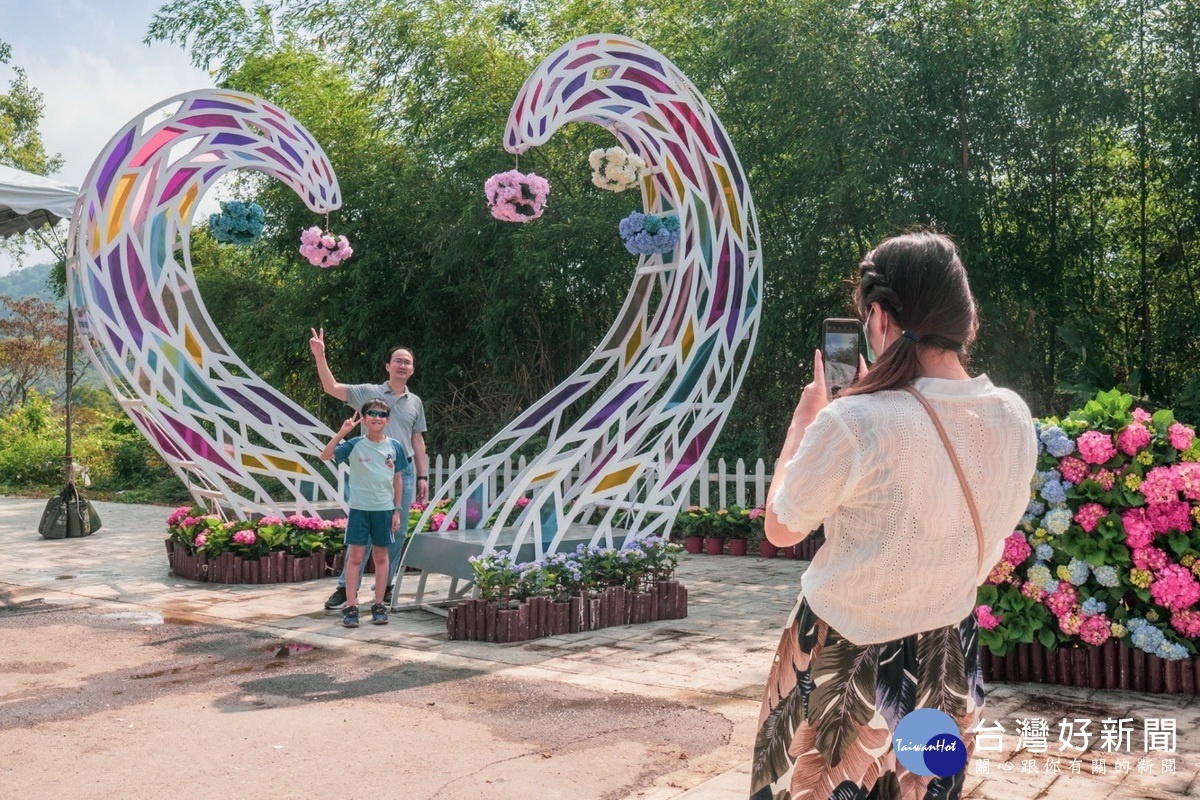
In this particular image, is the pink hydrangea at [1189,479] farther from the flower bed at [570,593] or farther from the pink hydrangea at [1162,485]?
the flower bed at [570,593]

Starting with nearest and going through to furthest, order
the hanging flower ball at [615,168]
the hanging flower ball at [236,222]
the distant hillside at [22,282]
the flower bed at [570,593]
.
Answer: the flower bed at [570,593], the hanging flower ball at [615,168], the hanging flower ball at [236,222], the distant hillside at [22,282]

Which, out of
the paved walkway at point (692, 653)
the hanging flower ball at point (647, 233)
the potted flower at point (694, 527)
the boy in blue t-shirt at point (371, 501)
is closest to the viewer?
the paved walkway at point (692, 653)

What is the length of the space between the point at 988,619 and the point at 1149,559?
0.65 metres

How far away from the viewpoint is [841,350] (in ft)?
7.15

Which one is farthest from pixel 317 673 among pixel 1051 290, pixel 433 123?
pixel 433 123

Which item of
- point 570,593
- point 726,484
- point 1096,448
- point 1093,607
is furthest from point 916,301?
point 726,484

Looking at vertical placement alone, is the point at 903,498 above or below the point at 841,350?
below

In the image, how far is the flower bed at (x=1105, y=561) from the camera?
4.39 metres

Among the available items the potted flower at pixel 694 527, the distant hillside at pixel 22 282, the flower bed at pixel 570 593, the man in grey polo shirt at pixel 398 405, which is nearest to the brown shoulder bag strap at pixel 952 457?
the flower bed at pixel 570 593

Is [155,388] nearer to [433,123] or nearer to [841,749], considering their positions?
[433,123]


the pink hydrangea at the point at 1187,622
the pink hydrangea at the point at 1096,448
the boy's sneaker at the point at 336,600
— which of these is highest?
the pink hydrangea at the point at 1096,448

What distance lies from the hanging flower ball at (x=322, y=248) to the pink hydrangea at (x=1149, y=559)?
586 centimetres

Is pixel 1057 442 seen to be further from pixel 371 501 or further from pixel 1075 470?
pixel 371 501

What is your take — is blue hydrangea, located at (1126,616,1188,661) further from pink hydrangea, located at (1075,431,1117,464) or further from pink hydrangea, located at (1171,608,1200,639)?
pink hydrangea, located at (1075,431,1117,464)
